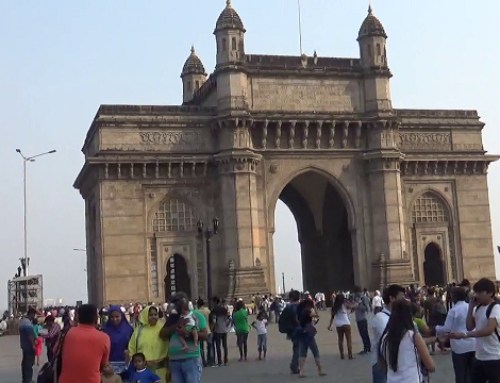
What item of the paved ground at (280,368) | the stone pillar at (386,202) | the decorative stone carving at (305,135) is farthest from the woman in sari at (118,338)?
the stone pillar at (386,202)

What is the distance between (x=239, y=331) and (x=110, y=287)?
749 inches

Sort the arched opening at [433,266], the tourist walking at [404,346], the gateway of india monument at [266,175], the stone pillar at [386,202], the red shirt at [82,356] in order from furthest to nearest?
the arched opening at [433,266], the stone pillar at [386,202], the gateway of india monument at [266,175], the red shirt at [82,356], the tourist walking at [404,346]

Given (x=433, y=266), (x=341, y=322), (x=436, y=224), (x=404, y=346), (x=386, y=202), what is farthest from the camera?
(x=433, y=266)

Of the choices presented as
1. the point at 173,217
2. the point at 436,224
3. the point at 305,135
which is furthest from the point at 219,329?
the point at 436,224

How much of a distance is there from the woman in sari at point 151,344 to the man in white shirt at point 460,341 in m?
3.52

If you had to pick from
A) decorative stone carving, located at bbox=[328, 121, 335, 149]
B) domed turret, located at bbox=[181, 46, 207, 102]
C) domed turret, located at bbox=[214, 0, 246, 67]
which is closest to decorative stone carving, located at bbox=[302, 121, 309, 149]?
decorative stone carving, located at bbox=[328, 121, 335, 149]

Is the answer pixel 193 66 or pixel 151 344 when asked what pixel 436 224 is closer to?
pixel 193 66

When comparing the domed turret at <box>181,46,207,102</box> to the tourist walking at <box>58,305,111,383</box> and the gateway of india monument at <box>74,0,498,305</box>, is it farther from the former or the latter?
the tourist walking at <box>58,305,111,383</box>

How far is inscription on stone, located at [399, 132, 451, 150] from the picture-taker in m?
44.1

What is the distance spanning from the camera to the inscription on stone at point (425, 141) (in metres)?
44.1

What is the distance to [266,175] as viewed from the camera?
40.8 m

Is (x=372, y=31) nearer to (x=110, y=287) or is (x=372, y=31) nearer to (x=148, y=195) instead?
(x=148, y=195)

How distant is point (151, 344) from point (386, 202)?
32071 millimetres

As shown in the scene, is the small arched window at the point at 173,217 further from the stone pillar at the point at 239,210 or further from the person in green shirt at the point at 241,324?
the person in green shirt at the point at 241,324
